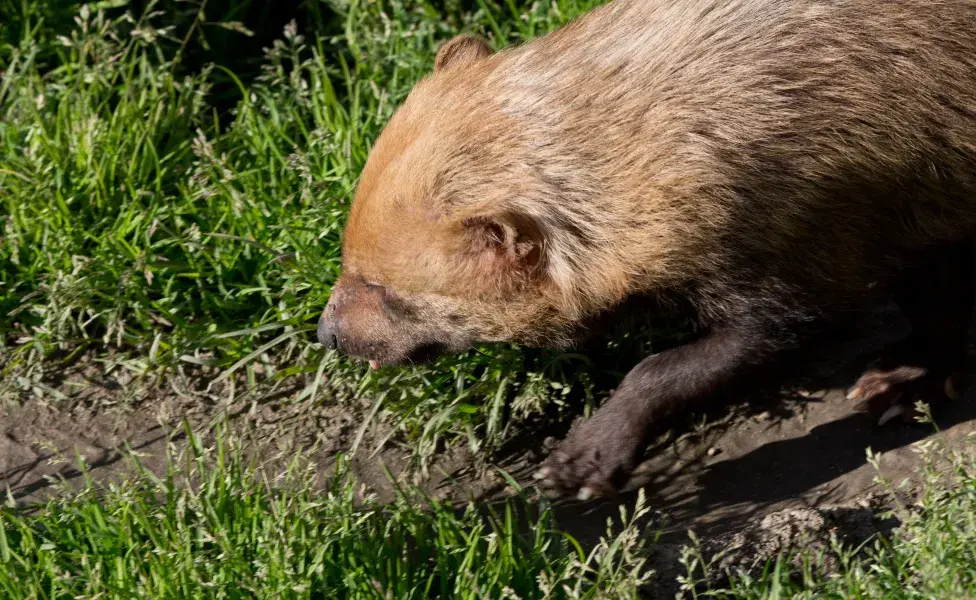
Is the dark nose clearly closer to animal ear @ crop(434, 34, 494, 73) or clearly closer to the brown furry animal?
the brown furry animal

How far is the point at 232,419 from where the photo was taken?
5.14m

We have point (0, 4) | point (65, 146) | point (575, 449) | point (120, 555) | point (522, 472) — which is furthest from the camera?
point (0, 4)

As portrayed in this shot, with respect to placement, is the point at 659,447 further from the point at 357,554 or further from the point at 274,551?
the point at 274,551

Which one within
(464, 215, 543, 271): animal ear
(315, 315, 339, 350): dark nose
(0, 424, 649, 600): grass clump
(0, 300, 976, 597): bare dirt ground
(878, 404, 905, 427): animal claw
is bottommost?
(0, 300, 976, 597): bare dirt ground

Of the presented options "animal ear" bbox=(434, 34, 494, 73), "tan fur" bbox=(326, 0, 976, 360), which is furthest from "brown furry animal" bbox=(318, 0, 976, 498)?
"animal ear" bbox=(434, 34, 494, 73)

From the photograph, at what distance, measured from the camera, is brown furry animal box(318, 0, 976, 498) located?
3896 mm

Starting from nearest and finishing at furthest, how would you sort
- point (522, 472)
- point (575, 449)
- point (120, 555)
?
point (120, 555)
point (575, 449)
point (522, 472)

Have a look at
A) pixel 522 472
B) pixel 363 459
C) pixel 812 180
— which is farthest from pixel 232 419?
pixel 812 180

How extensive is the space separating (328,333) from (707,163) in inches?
65.0

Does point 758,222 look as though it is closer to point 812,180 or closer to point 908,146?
point 812,180

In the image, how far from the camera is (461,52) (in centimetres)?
461

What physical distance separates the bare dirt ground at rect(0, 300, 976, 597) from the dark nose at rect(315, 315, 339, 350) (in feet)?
1.48

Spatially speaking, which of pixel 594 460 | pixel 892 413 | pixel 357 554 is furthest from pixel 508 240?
pixel 892 413

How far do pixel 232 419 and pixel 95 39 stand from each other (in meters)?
2.25
